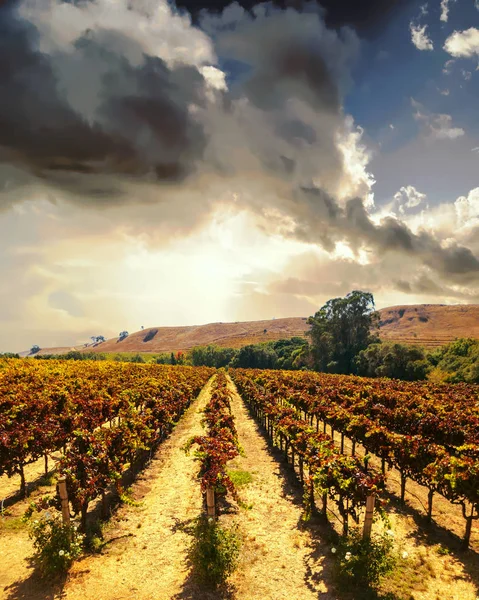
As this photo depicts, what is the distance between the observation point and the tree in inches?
3558

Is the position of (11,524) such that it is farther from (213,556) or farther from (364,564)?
(364,564)

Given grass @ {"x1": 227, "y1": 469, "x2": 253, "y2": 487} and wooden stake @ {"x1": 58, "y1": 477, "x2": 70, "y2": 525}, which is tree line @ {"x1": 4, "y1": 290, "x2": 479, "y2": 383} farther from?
wooden stake @ {"x1": 58, "y1": 477, "x2": 70, "y2": 525}

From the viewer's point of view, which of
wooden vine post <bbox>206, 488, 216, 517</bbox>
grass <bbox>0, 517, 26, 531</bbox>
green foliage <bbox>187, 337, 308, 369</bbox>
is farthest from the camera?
green foliage <bbox>187, 337, 308, 369</bbox>

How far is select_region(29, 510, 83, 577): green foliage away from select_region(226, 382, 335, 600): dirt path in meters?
4.91

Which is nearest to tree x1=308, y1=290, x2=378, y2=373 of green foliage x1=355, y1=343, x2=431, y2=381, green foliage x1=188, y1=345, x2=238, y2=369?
green foliage x1=355, y1=343, x2=431, y2=381

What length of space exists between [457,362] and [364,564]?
67.6m

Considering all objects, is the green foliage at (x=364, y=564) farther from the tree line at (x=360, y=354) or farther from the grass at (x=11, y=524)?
the tree line at (x=360, y=354)

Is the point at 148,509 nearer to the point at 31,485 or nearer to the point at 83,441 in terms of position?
the point at 83,441

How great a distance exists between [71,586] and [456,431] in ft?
59.0

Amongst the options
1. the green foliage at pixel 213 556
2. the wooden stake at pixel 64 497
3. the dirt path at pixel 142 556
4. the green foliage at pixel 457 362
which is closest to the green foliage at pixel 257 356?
the green foliage at pixel 457 362

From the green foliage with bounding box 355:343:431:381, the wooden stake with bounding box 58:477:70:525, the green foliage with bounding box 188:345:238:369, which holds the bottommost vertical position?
the green foliage with bounding box 188:345:238:369

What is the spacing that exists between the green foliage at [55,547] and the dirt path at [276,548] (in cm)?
491

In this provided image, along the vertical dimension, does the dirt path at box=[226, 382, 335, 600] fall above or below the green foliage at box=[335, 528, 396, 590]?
below

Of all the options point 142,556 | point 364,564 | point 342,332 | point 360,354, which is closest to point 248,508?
point 364,564
